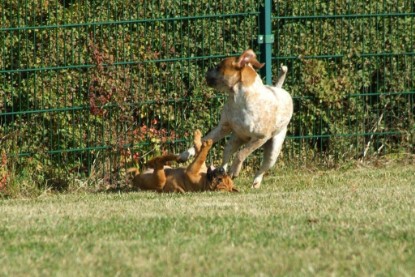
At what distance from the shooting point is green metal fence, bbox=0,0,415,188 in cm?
1068

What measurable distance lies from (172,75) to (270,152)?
1.45m

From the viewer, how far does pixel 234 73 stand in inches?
392

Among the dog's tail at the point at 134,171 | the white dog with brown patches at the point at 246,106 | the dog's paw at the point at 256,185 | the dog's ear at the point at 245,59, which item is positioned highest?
the dog's ear at the point at 245,59

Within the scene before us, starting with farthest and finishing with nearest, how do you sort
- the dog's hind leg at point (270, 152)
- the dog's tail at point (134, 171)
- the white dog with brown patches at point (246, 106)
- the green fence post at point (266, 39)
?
the green fence post at point (266, 39), the dog's tail at point (134, 171), the dog's hind leg at point (270, 152), the white dog with brown patches at point (246, 106)

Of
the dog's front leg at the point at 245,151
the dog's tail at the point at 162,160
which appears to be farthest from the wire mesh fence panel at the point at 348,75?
the dog's tail at the point at 162,160

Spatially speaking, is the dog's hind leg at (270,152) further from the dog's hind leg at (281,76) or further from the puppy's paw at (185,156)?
the puppy's paw at (185,156)

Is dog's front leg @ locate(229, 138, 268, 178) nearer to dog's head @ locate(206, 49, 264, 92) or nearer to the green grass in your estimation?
the green grass

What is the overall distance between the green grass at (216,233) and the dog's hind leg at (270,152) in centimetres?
50

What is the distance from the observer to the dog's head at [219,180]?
32.8 feet

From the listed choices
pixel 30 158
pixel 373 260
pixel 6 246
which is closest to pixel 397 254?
pixel 373 260

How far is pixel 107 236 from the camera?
7.28m

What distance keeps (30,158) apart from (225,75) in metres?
2.14

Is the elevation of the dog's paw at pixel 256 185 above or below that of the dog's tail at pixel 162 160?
below

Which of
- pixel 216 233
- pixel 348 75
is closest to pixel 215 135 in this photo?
pixel 348 75
